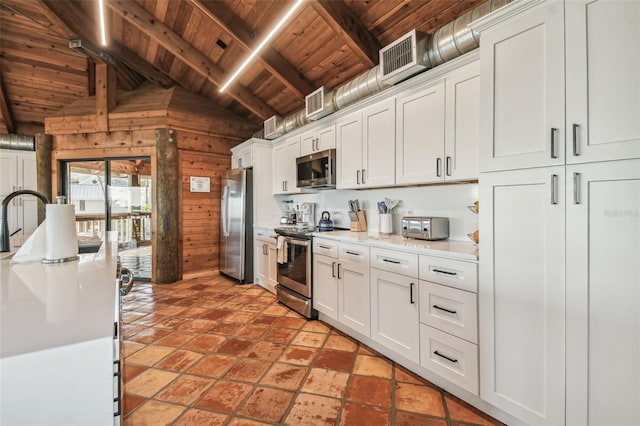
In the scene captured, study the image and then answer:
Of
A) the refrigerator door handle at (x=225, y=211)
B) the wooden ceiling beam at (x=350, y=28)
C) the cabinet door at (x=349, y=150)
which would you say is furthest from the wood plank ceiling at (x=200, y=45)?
the refrigerator door handle at (x=225, y=211)

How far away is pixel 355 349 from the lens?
2.58 metres

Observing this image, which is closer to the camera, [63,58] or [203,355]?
[203,355]

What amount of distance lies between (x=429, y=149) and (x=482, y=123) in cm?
69

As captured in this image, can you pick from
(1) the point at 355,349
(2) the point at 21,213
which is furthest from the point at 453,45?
(2) the point at 21,213

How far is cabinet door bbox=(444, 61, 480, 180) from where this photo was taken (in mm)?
2111

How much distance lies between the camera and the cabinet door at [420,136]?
7.72 feet

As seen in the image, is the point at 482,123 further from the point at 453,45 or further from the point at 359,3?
the point at 359,3

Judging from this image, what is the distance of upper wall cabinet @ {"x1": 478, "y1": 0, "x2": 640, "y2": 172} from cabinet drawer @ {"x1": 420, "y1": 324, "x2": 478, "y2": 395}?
1.10 meters

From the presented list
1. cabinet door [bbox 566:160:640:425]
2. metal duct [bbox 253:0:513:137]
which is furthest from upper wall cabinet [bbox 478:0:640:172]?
metal duct [bbox 253:0:513:137]

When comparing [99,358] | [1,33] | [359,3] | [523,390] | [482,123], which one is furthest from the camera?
[1,33]

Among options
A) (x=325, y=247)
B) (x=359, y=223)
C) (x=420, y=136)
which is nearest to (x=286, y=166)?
(x=359, y=223)

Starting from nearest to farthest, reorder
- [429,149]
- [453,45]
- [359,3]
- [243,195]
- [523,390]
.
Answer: [523,390]
[453,45]
[429,149]
[359,3]
[243,195]

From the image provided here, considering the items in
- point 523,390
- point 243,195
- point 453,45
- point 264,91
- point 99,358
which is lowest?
point 523,390

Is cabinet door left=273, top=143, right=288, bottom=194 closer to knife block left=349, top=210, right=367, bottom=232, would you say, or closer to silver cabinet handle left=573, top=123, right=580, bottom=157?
knife block left=349, top=210, right=367, bottom=232
